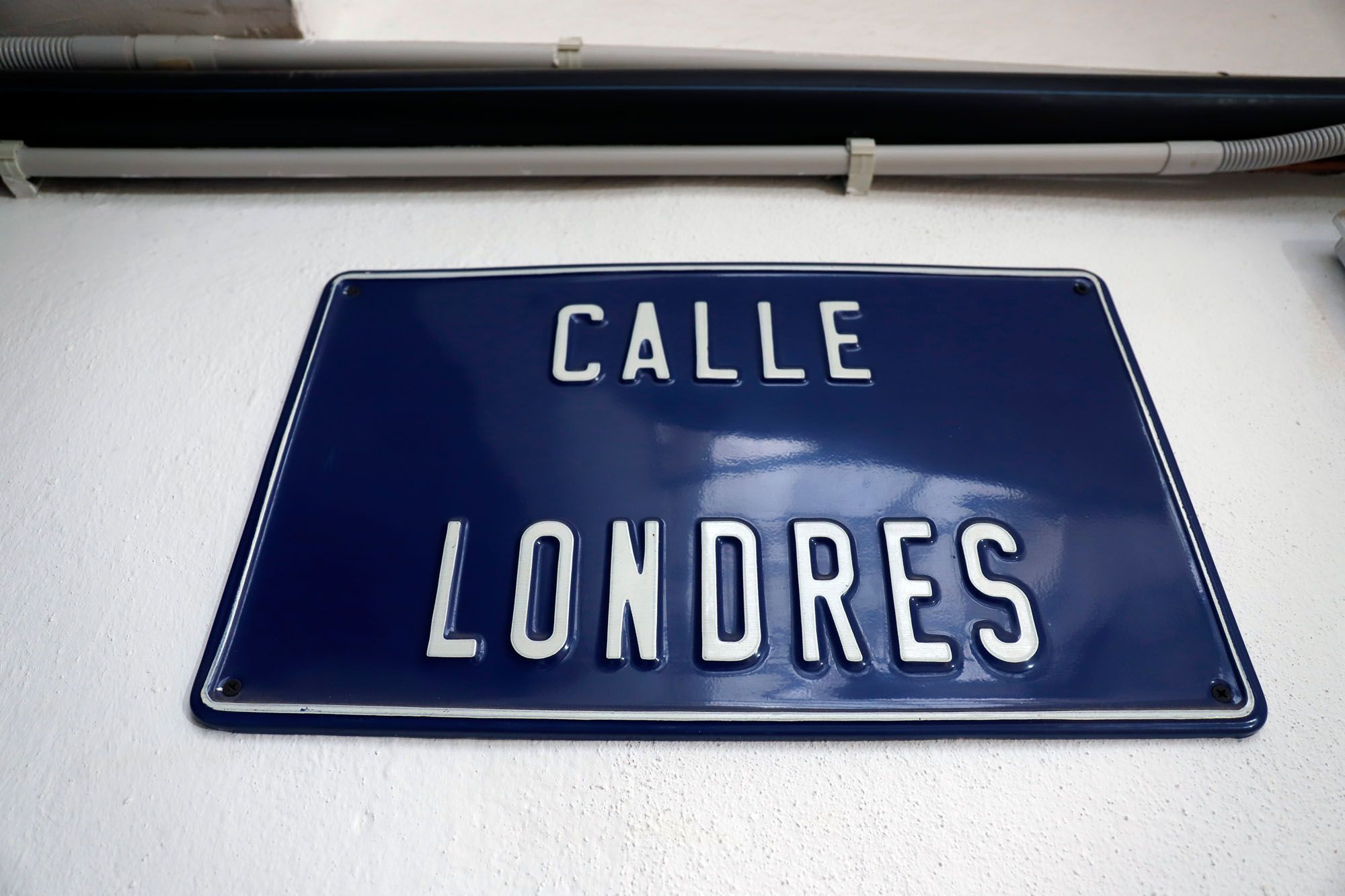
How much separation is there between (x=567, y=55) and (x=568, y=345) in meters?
0.45

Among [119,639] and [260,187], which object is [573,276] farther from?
[119,639]

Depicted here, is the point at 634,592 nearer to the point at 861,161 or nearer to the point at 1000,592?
the point at 1000,592

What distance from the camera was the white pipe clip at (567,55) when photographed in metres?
1.11

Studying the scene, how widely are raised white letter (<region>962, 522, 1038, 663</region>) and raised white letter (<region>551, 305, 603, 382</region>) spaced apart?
445 mm

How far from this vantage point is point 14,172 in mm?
1104

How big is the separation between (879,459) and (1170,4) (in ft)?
3.50

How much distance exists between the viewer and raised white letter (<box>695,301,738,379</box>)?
93 centimetres

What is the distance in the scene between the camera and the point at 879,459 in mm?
871

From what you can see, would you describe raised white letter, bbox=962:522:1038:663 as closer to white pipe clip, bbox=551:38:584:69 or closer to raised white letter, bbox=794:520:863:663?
raised white letter, bbox=794:520:863:663

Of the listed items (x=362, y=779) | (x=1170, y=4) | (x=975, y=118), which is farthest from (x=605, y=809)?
(x=1170, y=4)

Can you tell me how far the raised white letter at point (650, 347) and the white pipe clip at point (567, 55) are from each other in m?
0.39

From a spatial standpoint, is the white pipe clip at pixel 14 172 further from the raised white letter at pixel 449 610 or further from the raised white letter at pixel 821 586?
the raised white letter at pixel 821 586

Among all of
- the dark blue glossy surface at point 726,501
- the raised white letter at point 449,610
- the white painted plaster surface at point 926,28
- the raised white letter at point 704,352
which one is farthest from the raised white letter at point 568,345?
the white painted plaster surface at point 926,28

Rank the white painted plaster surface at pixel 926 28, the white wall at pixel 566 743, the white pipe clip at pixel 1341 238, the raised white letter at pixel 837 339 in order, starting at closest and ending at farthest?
1. the white wall at pixel 566 743
2. the raised white letter at pixel 837 339
3. the white pipe clip at pixel 1341 238
4. the white painted plaster surface at pixel 926 28
